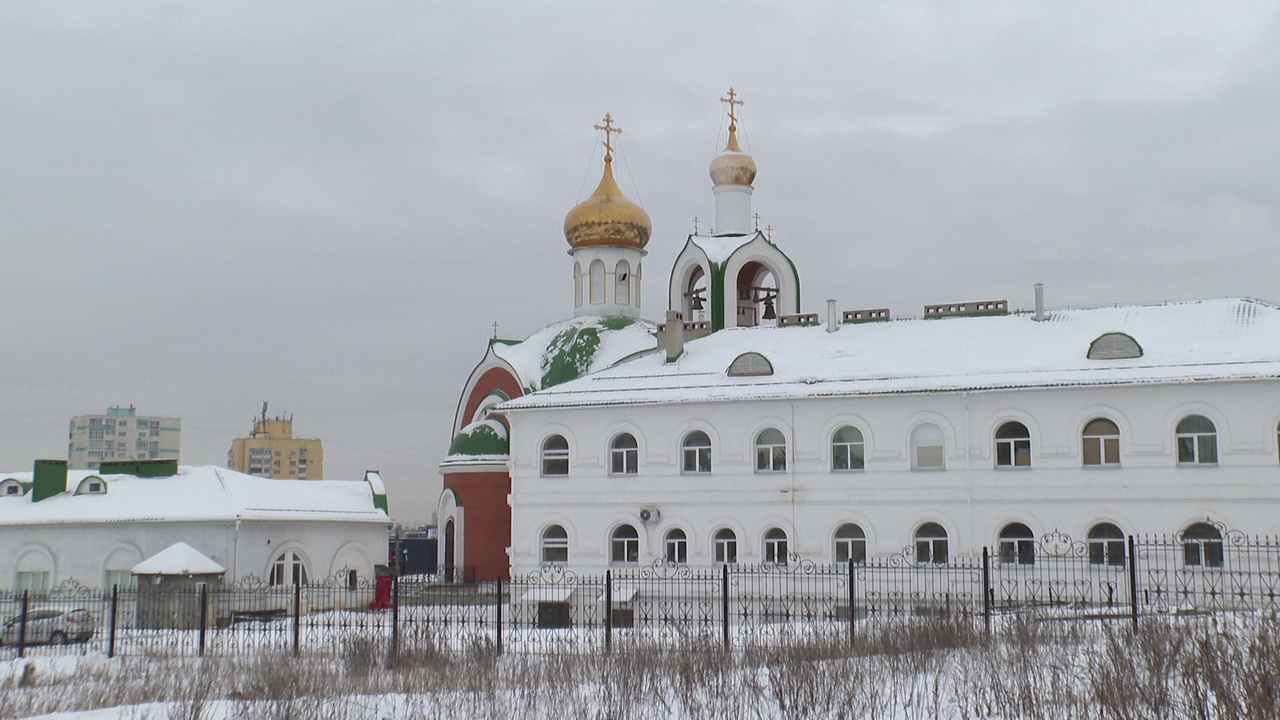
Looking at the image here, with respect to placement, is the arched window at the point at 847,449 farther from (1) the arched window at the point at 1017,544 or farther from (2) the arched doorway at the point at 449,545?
(2) the arched doorway at the point at 449,545

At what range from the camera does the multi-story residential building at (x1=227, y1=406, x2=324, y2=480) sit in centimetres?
8794

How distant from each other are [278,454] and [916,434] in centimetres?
7818

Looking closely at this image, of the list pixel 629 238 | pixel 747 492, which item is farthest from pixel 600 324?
pixel 747 492

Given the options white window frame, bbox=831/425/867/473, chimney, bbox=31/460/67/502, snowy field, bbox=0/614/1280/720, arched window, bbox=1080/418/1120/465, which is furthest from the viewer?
chimney, bbox=31/460/67/502

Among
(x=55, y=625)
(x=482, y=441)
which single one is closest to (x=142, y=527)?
(x=55, y=625)

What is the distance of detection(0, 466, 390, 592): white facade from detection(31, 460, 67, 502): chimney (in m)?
0.18

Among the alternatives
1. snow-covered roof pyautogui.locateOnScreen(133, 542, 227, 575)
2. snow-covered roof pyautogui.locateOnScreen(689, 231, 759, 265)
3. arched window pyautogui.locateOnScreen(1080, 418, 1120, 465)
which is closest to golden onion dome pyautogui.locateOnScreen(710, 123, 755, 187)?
snow-covered roof pyautogui.locateOnScreen(689, 231, 759, 265)

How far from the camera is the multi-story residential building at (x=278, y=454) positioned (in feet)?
289

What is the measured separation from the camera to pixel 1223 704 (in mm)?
8578

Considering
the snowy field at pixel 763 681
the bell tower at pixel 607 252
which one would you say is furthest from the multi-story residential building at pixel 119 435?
the snowy field at pixel 763 681

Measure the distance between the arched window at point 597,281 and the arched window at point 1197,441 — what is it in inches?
668

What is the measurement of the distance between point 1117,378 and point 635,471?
9536 millimetres

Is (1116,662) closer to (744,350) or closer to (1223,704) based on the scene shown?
(1223,704)

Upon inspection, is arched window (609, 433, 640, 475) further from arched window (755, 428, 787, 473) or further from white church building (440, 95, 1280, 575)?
arched window (755, 428, 787, 473)
